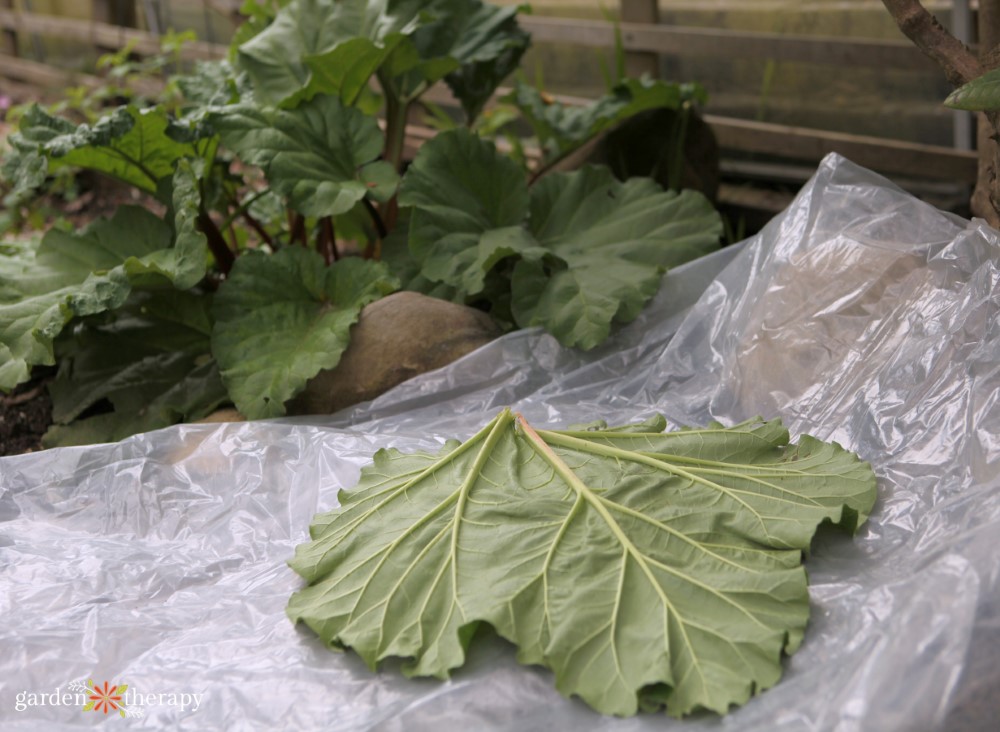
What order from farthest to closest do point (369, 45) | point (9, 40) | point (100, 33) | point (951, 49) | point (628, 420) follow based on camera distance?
1. point (9, 40)
2. point (100, 33)
3. point (369, 45)
4. point (628, 420)
5. point (951, 49)

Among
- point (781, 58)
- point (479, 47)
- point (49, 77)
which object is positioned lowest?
point (49, 77)

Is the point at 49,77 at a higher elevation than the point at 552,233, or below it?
higher

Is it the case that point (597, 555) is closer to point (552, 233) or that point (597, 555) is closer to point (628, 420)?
point (628, 420)

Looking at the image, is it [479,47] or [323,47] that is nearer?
[323,47]

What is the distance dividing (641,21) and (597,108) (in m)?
0.75

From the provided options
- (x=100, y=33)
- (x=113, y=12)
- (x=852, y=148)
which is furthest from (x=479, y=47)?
(x=113, y=12)

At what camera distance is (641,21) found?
3426 millimetres

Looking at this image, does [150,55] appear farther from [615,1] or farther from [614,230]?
[614,230]

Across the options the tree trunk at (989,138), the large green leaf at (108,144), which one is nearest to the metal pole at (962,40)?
the tree trunk at (989,138)

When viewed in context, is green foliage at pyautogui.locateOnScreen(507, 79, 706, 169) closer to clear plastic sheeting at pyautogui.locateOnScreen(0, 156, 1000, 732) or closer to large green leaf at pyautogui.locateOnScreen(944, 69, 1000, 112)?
clear plastic sheeting at pyautogui.locateOnScreen(0, 156, 1000, 732)

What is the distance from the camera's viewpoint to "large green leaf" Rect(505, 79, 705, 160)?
2.77m

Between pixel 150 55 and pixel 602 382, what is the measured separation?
3.95 m

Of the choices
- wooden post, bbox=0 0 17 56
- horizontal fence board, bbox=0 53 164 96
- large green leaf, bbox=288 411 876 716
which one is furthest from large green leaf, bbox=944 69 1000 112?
wooden post, bbox=0 0 17 56

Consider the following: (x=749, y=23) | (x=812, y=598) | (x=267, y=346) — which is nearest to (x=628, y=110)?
(x=749, y=23)
